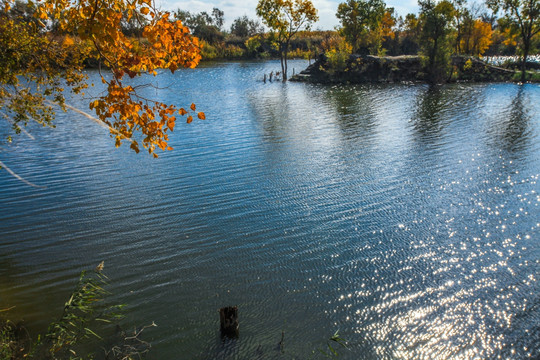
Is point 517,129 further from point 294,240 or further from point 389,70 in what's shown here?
point 389,70

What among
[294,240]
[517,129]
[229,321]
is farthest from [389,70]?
[229,321]

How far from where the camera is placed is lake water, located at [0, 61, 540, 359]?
652 cm

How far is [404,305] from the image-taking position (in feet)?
23.2

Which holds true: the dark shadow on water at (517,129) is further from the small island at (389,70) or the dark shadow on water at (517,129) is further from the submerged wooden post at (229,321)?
the small island at (389,70)

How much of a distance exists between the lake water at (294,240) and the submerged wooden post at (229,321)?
0.22m

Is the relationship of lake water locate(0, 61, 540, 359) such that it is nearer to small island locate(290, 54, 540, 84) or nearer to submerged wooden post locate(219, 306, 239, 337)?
submerged wooden post locate(219, 306, 239, 337)

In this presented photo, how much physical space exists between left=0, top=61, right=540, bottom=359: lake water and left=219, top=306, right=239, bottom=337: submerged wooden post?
0.73ft

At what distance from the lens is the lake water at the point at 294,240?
21.4ft

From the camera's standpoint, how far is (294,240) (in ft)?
30.8

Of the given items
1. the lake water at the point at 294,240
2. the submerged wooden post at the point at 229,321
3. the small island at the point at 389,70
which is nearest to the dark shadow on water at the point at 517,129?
the lake water at the point at 294,240

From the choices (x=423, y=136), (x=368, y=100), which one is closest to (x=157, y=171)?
(x=423, y=136)

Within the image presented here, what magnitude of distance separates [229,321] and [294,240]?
365 centimetres

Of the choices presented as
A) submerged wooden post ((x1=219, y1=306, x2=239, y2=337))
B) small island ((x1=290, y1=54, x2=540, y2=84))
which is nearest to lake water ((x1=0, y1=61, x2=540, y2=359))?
submerged wooden post ((x1=219, y1=306, x2=239, y2=337))

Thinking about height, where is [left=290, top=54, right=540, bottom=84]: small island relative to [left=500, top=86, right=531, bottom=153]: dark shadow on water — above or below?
above
